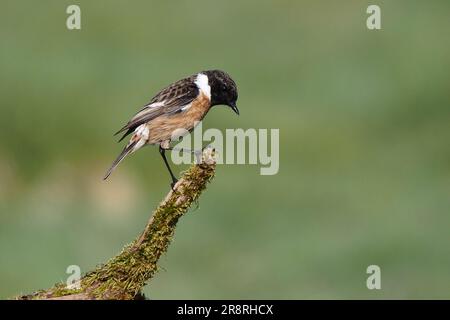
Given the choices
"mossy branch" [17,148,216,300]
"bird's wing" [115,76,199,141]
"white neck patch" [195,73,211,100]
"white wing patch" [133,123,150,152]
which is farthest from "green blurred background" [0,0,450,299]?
"mossy branch" [17,148,216,300]

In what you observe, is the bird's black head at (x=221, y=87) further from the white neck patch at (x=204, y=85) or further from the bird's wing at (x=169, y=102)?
the bird's wing at (x=169, y=102)

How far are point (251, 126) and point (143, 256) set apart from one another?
38.8ft

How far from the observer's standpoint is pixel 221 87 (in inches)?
483

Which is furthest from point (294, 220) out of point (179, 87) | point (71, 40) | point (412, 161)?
point (179, 87)

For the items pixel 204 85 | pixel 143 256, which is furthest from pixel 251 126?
pixel 143 256

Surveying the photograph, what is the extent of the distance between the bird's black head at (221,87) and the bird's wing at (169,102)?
16cm

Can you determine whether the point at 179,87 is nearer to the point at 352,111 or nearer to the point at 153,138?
the point at 153,138

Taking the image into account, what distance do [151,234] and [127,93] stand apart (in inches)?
478

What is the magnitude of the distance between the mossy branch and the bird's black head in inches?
87.7

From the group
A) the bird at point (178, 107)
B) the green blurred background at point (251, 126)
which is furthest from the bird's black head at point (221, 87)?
the green blurred background at point (251, 126)

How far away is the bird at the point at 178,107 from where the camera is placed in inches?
481

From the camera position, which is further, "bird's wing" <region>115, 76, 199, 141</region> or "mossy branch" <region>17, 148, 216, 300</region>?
"bird's wing" <region>115, 76, 199, 141</region>

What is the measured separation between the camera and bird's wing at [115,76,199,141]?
12.2 metres

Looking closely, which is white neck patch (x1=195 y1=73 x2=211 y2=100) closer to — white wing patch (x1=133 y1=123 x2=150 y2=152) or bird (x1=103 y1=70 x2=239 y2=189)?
bird (x1=103 y1=70 x2=239 y2=189)
